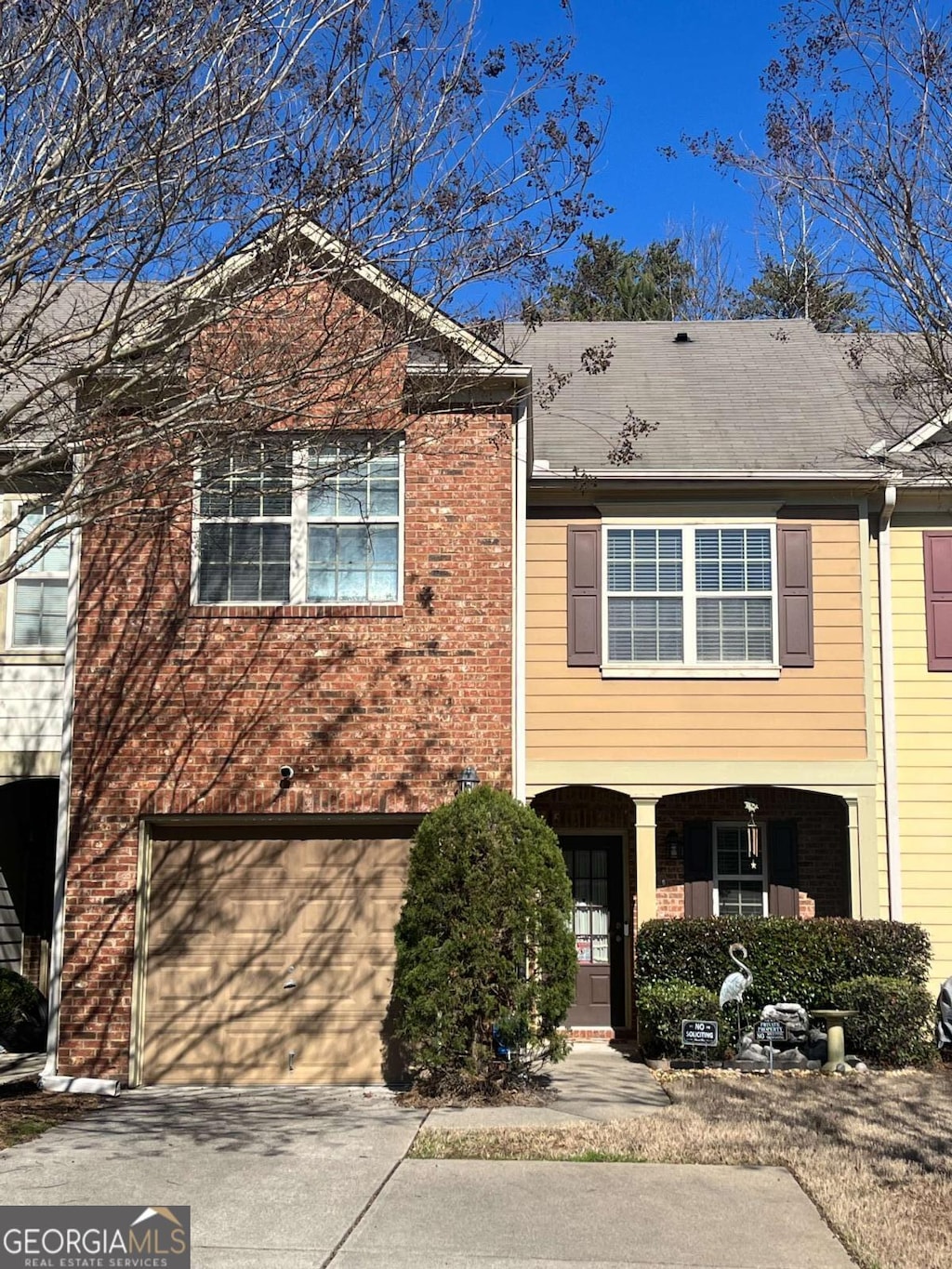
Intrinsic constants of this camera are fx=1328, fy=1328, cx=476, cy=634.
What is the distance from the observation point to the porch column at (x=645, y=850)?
13359mm

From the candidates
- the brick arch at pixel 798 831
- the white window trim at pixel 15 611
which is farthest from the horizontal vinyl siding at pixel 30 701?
the brick arch at pixel 798 831

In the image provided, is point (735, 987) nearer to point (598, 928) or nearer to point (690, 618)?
point (598, 928)

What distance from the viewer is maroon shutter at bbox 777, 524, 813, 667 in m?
13.6

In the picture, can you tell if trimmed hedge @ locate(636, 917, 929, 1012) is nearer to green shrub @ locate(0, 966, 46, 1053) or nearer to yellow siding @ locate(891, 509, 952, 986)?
yellow siding @ locate(891, 509, 952, 986)

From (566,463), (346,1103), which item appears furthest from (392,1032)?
(566,463)

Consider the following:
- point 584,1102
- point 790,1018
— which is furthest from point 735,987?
point 584,1102

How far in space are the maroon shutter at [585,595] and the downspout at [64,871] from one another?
497cm

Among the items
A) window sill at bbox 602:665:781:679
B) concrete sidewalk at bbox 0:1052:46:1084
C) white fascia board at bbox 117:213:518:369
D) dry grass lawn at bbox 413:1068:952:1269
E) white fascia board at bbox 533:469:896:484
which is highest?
white fascia board at bbox 117:213:518:369

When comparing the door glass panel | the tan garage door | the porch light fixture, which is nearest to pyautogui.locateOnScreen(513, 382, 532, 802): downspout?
the porch light fixture

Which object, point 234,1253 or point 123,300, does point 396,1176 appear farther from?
point 123,300

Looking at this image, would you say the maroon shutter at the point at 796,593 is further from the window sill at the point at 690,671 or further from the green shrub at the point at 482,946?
the green shrub at the point at 482,946

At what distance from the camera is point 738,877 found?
574 inches

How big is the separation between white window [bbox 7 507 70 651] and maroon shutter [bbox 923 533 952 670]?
8.88 meters

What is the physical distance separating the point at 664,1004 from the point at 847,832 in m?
3.09
